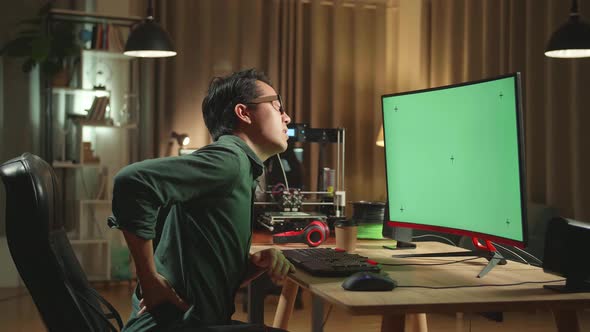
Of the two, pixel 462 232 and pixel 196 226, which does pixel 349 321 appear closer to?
pixel 462 232

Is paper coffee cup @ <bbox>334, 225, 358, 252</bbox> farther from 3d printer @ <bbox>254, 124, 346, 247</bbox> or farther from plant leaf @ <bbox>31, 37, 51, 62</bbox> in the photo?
plant leaf @ <bbox>31, 37, 51, 62</bbox>

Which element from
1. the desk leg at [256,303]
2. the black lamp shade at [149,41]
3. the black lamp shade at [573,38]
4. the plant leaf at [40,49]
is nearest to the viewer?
the desk leg at [256,303]

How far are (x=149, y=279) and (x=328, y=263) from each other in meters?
0.46

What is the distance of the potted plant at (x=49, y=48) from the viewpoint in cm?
472

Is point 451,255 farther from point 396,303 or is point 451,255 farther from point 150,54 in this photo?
point 150,54

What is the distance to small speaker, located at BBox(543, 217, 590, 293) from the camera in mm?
1351

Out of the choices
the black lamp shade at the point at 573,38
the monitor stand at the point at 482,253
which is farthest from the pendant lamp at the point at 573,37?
the monitor stand at the point at 482,253

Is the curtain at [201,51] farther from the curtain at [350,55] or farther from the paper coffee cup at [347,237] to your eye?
the paper coffee cup at [347,237]

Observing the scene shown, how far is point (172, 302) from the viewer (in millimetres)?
1352

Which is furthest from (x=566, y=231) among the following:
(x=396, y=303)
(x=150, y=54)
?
(x=150, y=54)

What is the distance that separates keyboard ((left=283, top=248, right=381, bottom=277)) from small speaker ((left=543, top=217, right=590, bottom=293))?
401 millimetres

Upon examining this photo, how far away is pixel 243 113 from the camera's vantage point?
64.0 inches

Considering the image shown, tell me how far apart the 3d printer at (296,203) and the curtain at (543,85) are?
1.44 m

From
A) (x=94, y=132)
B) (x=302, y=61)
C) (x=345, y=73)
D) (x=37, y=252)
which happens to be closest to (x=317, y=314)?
(x=37, y=252)
